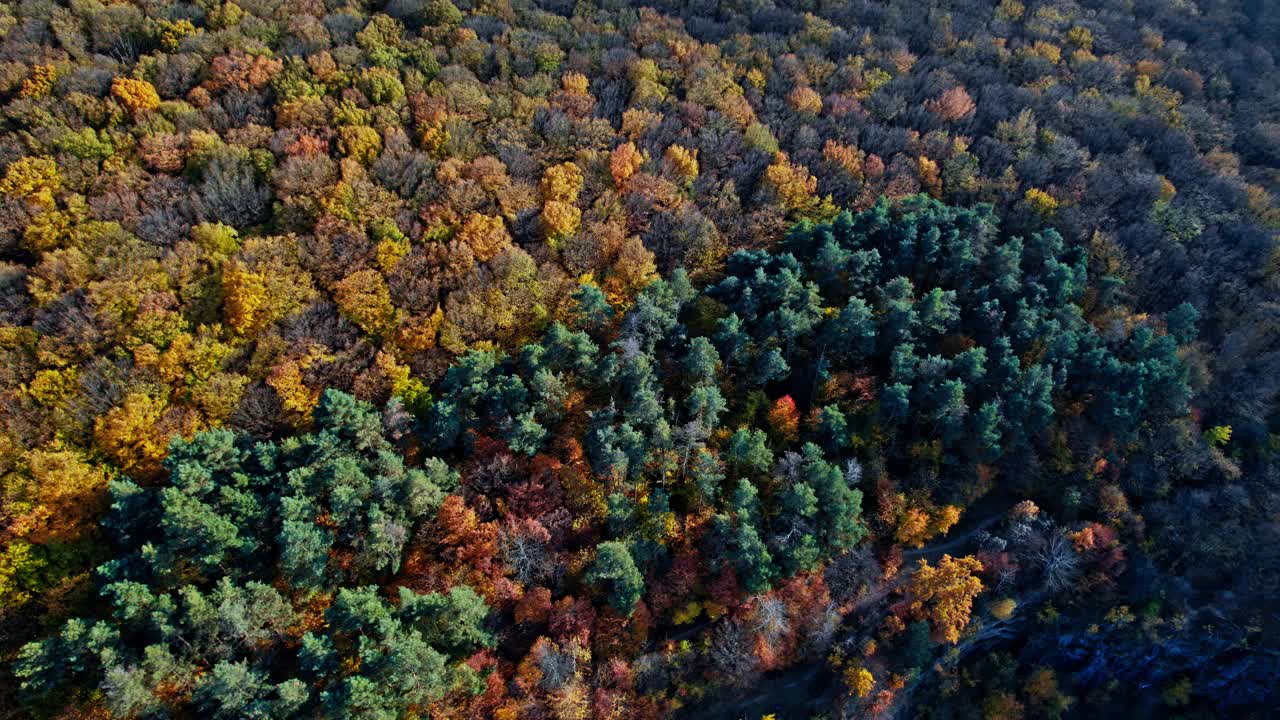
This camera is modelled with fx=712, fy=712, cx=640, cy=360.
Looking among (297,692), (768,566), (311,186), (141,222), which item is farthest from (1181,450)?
(141,222)

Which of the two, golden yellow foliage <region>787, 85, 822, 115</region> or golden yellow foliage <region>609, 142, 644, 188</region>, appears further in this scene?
golden yellow foliage <region>787, 85, 822, 115</region>

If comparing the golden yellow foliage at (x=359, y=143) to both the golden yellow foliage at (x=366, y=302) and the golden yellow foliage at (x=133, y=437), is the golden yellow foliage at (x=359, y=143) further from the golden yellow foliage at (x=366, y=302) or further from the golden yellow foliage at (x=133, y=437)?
the golden yellow foliage at (x=133, y=437)

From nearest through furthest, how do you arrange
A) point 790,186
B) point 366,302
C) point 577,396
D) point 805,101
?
point 577,396
point 366,302
point 790,186
point 805,101

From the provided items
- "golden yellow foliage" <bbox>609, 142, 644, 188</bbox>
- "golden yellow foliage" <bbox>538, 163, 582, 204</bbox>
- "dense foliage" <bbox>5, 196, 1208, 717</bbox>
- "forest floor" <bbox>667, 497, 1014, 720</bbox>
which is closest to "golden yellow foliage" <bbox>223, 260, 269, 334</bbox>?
"dense foliage" <bbox>5, 196, 1208, 717</bbox>

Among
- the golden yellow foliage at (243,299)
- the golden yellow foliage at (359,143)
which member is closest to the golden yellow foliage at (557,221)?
the golden yellow foliage at (359,143)

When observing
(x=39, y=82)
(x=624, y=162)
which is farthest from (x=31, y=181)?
(x=624, y=162)

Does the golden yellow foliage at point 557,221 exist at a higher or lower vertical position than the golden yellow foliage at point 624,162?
lower

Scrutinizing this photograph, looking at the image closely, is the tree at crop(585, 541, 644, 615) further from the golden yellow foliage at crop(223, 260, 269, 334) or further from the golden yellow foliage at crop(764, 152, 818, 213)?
the golden yellow foliage at crop(764, 152, 818, 213)

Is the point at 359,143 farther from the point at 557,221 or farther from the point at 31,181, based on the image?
the point at 31,181
